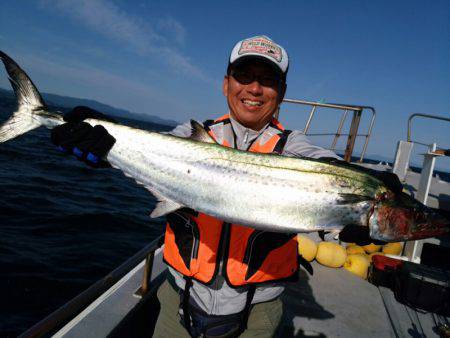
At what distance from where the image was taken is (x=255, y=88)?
3.13 meters

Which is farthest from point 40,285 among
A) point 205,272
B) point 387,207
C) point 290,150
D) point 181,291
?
point 387,207

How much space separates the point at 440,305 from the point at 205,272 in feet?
17.1

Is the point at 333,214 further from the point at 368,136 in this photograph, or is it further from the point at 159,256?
the point at 368,136

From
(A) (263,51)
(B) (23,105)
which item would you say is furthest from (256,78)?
(B) (23,105)

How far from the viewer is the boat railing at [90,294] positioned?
112 inches

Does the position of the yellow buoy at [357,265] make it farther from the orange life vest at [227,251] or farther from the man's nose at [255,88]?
the man's nose at [255,88]

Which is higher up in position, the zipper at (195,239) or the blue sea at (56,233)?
the zipper at (195,239)

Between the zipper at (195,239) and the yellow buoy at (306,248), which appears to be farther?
the yellow buoy at (306,248)

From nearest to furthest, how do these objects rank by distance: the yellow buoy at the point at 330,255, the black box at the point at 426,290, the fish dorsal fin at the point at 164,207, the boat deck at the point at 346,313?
the fish dorsal fin at the point at 164,207 < the boat deck at the point at 346,313 < the black box at the point at 426,290 < the yellow buoy at the point at 330,255

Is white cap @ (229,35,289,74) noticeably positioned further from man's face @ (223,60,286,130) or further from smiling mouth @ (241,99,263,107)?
smiling mouth @ (241,99,263,107)

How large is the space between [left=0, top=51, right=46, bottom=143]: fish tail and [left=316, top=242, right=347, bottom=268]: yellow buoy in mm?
6105

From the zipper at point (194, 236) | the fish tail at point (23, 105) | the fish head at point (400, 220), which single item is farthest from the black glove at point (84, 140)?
the fish head at point (400, 220)

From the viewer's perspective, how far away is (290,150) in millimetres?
3201

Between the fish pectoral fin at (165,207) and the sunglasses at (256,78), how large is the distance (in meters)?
1.45
